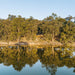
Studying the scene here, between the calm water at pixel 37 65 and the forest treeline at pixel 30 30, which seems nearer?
the calm water at pixel 37 65

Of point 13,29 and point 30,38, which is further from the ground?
point 13,29

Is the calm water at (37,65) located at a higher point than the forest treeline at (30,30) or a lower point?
lower

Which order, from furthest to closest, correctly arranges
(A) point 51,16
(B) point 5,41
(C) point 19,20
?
(A) point 51,16, (C) point 19,20, (B) point 5,41

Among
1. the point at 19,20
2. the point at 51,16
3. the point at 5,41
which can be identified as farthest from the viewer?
the point at 51,16

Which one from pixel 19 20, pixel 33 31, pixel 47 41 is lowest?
pixel 47 41

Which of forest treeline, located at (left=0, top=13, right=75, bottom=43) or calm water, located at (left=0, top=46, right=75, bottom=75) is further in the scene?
forest treeline, located at (left=0, top=13, right=75, bottom=43)

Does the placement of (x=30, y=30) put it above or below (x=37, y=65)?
above

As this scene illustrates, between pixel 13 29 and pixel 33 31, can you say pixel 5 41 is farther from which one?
pixel 33 31

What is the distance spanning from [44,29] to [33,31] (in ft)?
23.7

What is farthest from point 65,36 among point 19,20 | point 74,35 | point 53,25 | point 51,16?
point 19,20

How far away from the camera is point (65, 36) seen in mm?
72688

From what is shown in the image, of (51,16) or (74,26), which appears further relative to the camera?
(51,16)

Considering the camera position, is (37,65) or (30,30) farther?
(30,30)

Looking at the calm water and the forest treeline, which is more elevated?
the forest treeline
